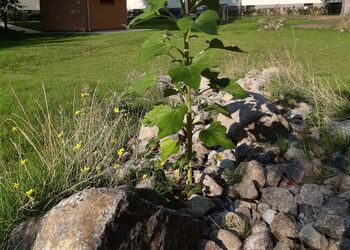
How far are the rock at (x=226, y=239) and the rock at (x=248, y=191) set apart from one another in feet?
1.53

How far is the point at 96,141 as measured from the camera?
4051mm

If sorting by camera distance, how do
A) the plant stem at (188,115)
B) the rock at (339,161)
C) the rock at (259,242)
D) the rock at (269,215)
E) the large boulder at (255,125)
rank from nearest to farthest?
the rock at (259,242) < the rock at (269,215) < the plant stem at (188,115) < the rock at (339,161) < the large boulder at (255,125)

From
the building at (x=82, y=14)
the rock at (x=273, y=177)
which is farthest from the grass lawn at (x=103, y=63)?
the building at (x=82, y=14)

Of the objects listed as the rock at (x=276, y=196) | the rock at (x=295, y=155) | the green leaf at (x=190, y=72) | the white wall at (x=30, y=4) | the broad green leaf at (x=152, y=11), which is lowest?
the rock at (x=276, y=196)

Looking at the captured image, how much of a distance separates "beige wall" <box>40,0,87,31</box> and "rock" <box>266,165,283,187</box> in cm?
2664

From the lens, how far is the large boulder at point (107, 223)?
103 inches

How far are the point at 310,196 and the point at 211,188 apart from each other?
684 mm

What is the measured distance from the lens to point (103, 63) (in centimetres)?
1426

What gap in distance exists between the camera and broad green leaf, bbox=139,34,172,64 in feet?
10.3

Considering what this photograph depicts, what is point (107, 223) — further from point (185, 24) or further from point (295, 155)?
point (295, 155)

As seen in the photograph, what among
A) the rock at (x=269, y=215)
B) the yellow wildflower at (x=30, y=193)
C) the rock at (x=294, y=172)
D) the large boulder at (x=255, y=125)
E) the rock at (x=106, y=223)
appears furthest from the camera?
the large boulder at (x=255, y=125)

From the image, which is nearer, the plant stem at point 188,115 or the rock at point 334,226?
the rock at point 334,226

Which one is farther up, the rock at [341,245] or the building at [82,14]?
the building at [82,14]

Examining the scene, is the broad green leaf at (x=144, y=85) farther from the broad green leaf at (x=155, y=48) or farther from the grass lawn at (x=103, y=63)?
the grass lawn at (x=103, y=63)
